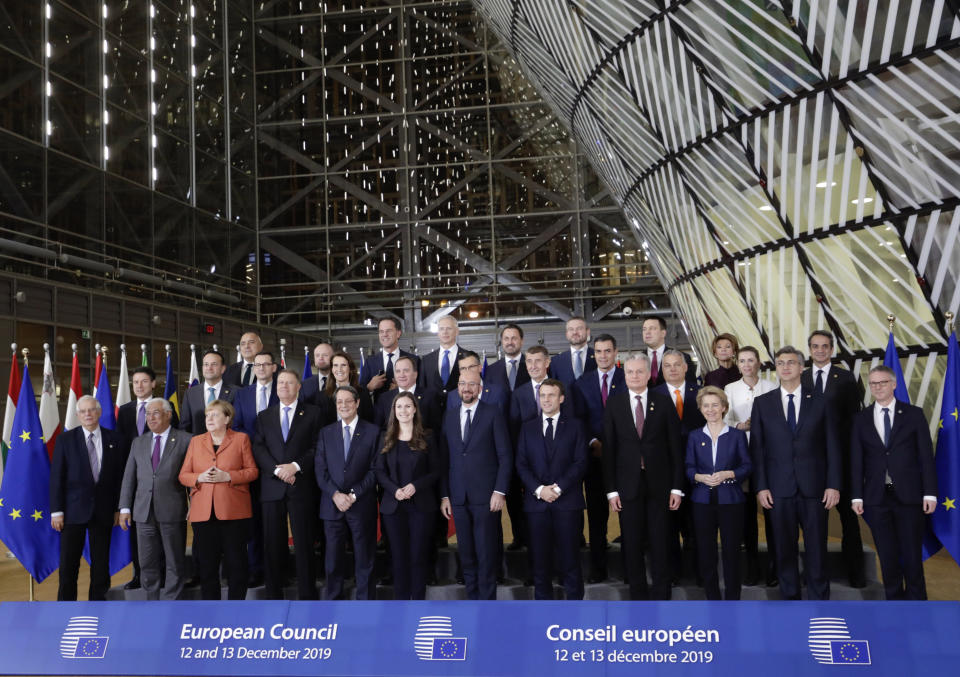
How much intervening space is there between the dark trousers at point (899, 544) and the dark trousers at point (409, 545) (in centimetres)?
288

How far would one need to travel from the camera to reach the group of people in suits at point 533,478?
6039 millimetres

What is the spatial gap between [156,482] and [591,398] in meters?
3.15

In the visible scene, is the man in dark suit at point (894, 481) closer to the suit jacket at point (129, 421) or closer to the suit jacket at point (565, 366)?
the suit jacket at point (565, 366)

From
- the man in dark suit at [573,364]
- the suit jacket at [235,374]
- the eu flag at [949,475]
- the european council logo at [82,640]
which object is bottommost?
the european council logo at [82,640]

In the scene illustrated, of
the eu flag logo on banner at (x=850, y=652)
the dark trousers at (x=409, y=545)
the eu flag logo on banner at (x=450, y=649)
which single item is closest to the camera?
the eu flag logo on banner at (x=850, y=652)

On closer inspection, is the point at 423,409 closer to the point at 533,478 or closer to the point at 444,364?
the point at 444,364

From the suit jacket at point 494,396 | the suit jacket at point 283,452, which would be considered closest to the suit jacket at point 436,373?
the suit jacket at point 494,396

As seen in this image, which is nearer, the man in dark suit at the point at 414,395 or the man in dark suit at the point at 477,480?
the man in dark suit at the point at 477,480

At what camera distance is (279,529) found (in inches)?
255

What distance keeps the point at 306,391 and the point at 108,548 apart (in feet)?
6.01

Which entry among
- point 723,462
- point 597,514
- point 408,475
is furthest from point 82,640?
point 723,462

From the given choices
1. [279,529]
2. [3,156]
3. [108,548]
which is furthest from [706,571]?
[3,156]

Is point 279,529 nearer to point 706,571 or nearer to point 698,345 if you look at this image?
point 706,571

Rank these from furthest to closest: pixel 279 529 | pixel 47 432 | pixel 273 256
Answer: pixel 273 256, pixel 47 432, pixel 279 529
